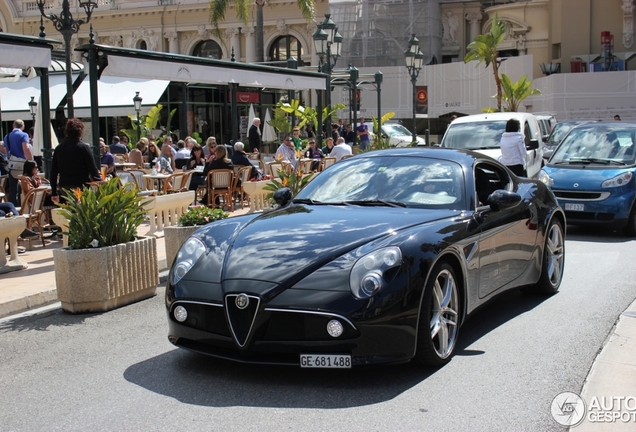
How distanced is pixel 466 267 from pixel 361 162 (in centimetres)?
158

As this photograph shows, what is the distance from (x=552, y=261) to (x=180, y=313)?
4252 mm

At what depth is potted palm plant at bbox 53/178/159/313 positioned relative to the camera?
7684 mm

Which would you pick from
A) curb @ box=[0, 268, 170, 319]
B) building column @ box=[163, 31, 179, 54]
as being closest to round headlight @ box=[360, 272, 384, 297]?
curb @ box=[0, 268, 170, 319]

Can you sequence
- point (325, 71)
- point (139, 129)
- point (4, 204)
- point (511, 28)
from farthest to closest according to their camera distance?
point (511, 28) < point (139, 129) < point (325, 71) < point (4, 204)

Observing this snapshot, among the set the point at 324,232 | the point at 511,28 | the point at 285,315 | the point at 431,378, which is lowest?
the point at 431,378

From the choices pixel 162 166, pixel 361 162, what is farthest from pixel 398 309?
pixel 162 166

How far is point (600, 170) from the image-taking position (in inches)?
506

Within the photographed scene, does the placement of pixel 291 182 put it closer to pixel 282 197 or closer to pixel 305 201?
pixel 282 197

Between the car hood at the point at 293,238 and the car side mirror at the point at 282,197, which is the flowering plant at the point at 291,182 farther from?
the car hood at the point at 293,238

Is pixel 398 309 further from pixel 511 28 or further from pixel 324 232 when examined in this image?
pixel 511 28

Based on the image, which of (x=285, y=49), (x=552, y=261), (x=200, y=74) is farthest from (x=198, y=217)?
(x=285, y=49)

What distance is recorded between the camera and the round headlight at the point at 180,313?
5.42 metres

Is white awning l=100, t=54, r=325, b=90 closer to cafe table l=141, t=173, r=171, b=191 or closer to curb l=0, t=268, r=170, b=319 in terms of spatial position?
cafe table l=141, t=173, r=171, b=191

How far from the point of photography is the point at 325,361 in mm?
5016
